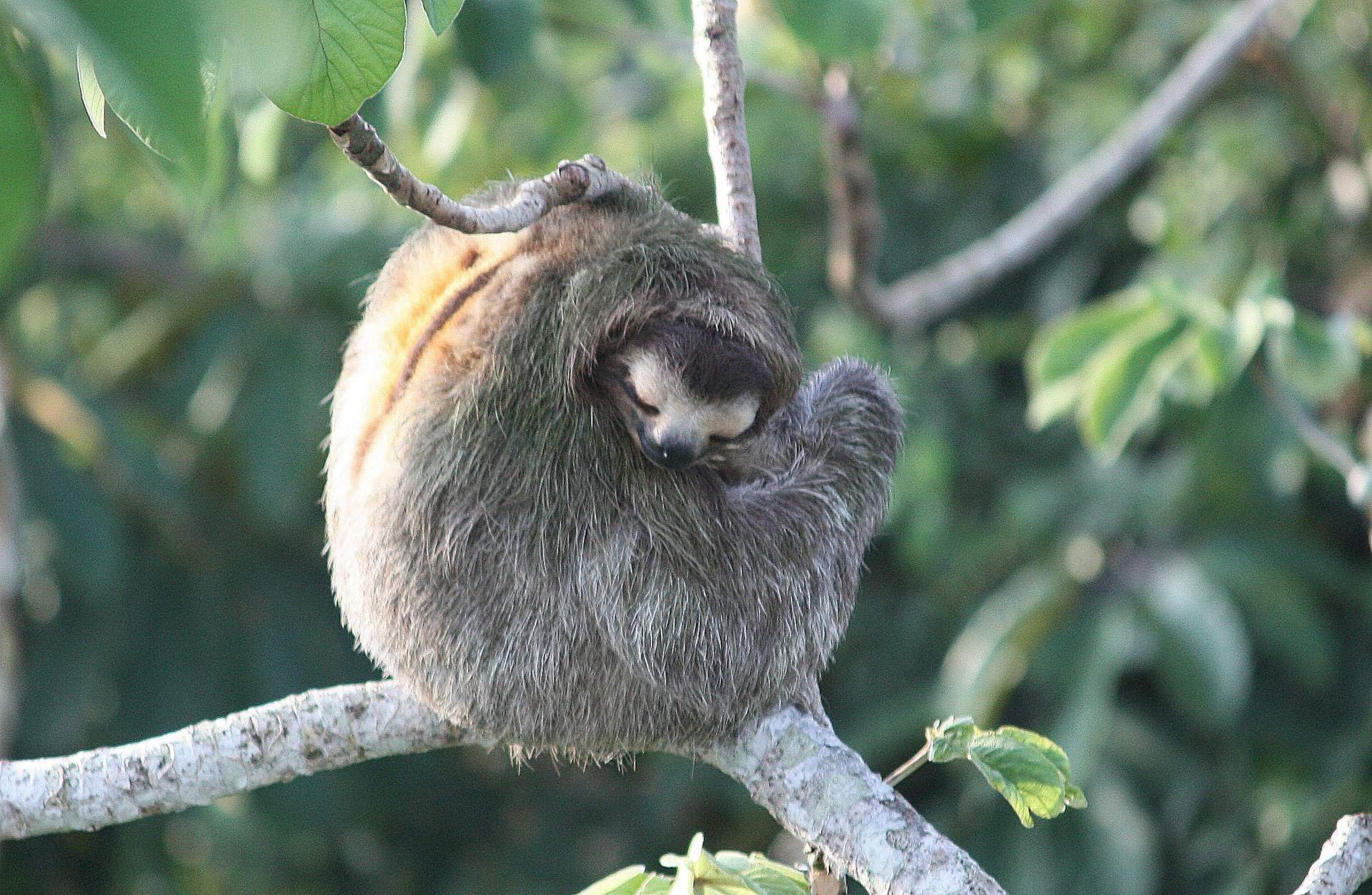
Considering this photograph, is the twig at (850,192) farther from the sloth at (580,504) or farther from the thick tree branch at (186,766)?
the thick tree branch at (186,766)

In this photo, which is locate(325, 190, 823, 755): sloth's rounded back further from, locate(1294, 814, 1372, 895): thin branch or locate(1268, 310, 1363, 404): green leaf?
locate(1268, 310, 1363, 404): green leaf

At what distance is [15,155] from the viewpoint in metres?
1.00

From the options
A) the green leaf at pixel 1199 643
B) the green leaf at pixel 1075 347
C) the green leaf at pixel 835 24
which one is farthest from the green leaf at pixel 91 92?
the green leaf at pixel 1199 643

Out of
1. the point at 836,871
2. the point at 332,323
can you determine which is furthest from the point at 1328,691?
the point at 332,323

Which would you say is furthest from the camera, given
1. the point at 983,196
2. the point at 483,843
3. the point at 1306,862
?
the point at 483,843

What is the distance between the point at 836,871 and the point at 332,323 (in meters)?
5.19

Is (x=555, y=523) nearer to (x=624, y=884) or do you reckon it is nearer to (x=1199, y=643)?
(x=624, y=884)

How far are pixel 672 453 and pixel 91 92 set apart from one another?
1133 millimetres

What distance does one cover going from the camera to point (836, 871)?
2.39 meters

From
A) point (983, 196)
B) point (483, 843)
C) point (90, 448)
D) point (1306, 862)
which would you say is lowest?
point (1306, 862)

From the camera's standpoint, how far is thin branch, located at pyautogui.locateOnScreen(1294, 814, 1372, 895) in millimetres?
2252

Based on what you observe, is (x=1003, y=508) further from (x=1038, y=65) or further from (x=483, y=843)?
A: (x=483, y=843)

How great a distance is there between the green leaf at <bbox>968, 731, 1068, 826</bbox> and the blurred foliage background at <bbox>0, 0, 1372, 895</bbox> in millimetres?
3062

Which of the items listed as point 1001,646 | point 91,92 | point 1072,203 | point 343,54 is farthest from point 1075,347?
point 91,92
